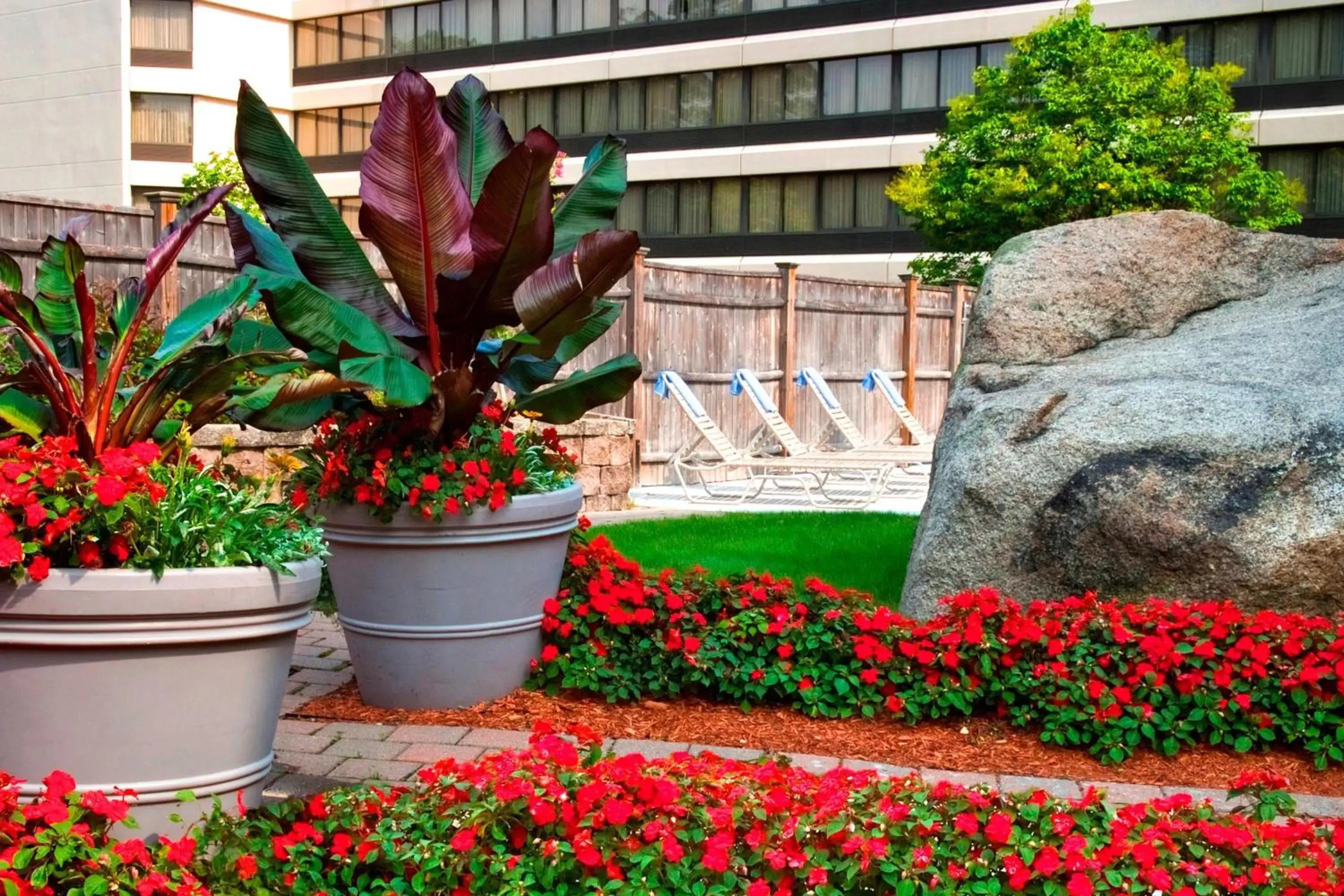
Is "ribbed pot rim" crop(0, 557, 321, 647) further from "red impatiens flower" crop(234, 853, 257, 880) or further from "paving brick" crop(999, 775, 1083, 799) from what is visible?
"paving brick" crop(999, 775, 1083, 799)

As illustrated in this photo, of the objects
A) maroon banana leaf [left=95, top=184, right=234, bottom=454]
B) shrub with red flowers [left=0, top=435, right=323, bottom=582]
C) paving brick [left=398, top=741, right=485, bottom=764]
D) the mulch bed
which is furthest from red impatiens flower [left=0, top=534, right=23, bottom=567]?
the mulch bed

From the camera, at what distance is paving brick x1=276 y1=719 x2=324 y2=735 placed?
5.41 meters

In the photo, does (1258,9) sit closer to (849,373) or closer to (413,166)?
(849,373)

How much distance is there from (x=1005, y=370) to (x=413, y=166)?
365 centimetres

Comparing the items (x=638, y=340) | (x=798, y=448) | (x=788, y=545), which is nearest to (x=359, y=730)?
(x=788, y=545)

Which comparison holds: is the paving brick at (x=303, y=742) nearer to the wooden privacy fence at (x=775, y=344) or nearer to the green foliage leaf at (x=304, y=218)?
the green foliage leaf at (x=304, y=218)

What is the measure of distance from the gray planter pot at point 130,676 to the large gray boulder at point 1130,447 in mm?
3808

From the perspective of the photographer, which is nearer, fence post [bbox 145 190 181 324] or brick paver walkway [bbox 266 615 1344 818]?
brick paver walkway [bbox 266 615 1344 818]

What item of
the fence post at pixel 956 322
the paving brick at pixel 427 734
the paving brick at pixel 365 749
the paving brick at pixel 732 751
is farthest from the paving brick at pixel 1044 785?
the fence post at pixel 956 322

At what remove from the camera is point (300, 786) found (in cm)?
466

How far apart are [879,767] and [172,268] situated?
935 cm

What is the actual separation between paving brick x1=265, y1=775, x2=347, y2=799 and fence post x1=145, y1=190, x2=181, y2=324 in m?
8.18

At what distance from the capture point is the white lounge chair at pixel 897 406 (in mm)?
18547

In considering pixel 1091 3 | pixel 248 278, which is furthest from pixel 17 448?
pixel 1091 3
